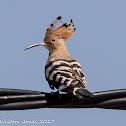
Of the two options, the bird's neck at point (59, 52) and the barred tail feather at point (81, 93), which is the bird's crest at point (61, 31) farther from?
the barred tail feather at point (81, 93)

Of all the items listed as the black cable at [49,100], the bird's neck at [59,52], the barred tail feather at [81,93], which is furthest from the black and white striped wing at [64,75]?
the black cable at [49,100]

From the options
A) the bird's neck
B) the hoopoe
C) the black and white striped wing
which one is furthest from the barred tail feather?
the bird's neck

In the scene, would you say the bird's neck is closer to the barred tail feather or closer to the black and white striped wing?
the black and white striped wing

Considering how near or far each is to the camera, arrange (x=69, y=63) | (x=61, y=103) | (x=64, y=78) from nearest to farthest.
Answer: (x=61, y=103)
(x=64, y=78)
(x=69, y=63)

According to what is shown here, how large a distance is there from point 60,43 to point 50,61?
676 millimetres

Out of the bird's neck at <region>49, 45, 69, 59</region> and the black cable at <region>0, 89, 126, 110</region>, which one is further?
the bird's neck at <region>49, 45, 69, 59</region>

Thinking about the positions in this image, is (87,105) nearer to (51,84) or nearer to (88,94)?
(88,94)

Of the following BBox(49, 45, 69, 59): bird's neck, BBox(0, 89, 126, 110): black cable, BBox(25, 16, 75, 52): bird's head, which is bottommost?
BBox(0, 89, 126, 110): black cable

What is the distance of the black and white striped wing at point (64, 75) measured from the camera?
3496mm

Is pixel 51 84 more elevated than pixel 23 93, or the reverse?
pixel 51 84

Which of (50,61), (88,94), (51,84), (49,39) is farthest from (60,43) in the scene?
(88,94)

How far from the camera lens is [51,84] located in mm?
3703

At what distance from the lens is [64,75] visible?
11.5 feet

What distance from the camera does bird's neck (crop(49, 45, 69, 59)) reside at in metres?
4.32
